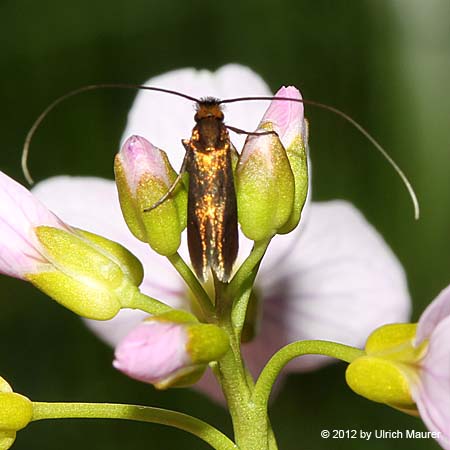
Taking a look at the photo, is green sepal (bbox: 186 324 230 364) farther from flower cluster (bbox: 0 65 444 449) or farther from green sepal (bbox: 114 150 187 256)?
green sepal (bbox: 114 150 187 256)

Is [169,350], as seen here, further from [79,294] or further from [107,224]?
[107,224]

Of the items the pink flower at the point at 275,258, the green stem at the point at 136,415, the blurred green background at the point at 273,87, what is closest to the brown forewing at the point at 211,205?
the green stem at the point at 136,415

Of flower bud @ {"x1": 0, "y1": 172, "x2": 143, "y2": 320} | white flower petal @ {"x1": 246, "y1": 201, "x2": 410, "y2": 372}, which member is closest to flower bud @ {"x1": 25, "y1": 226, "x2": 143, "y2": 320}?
flower bud @ {"x1": 0, "y1": 172, "x2": 143, "y2": 320}

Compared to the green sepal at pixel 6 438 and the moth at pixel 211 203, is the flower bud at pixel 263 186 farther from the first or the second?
the green sepal at pixel 6 438

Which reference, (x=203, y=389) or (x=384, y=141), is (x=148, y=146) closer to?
(x=203, y=389)

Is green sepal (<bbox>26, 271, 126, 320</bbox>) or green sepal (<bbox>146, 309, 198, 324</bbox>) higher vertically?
green sepal (<bbox>26, 271, 126, 320</bbox>)
